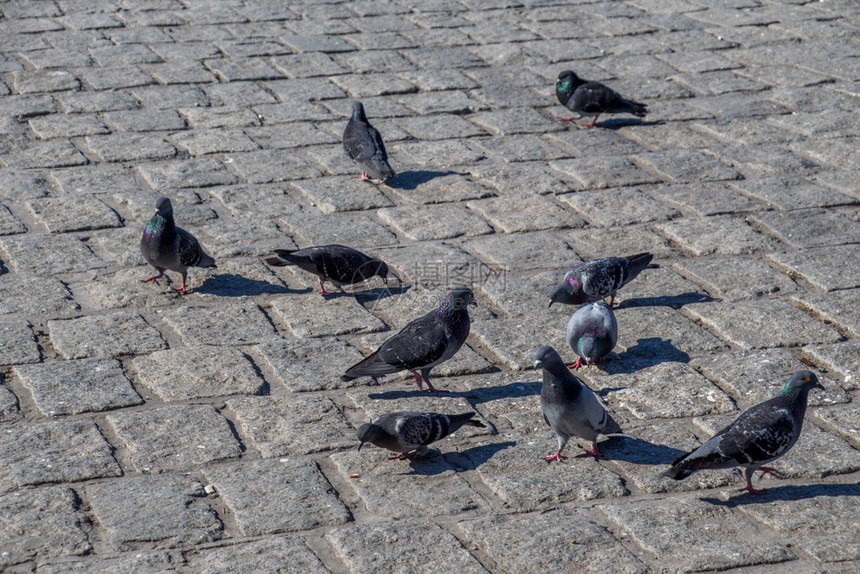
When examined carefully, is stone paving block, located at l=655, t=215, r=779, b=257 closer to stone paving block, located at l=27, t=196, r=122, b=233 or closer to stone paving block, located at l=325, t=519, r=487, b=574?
stone paving block, located at l=325, t=519, r=487, b=574

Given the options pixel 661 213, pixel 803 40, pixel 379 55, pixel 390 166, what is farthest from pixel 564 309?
pixel 803 40

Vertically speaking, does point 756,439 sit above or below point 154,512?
above

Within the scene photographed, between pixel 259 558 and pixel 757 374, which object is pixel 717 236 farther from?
pixel 259 558

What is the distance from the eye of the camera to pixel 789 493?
4.64 m

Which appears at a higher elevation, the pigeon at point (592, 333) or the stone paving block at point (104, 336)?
the pigeon at point (592, 333)

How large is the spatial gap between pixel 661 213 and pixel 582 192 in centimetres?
65

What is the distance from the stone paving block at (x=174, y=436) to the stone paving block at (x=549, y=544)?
1.27 metres

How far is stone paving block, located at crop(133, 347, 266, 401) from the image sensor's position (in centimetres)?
535

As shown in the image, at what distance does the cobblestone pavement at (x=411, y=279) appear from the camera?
4363 mm

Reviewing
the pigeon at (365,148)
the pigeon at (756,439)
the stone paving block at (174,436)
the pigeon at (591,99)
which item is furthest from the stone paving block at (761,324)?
the pigeon at (591,99)

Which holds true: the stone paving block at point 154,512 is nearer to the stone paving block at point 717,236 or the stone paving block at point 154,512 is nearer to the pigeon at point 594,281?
the pigeon at point 594,281

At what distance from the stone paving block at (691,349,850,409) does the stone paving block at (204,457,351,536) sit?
2.20 metres

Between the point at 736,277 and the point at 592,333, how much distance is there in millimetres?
1577

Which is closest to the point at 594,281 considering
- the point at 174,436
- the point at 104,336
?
the point at 174,436
